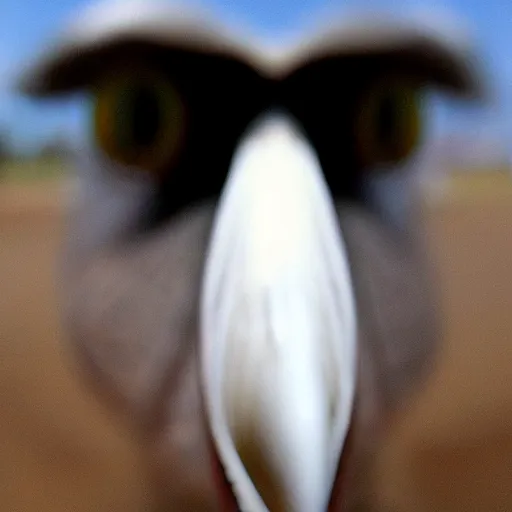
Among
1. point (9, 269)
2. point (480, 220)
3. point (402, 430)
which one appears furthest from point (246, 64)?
point (480, 220)

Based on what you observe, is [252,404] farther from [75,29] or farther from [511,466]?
[511,466]

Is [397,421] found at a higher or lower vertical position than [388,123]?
lower

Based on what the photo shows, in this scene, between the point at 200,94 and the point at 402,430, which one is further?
the point at 402,430

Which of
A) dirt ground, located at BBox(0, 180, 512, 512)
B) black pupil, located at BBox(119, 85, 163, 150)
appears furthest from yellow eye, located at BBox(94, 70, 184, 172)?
dirt ground, located at BBox(0, 180, 512, 512)

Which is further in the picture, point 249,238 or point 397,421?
point 397,421

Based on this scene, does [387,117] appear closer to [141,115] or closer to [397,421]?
[141,115]

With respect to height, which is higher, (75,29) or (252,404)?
(75,29)

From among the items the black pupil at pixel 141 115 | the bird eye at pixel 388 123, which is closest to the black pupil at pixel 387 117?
the bird eye at pixel 388 123

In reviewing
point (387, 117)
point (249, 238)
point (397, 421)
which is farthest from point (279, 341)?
point (397, 421)
